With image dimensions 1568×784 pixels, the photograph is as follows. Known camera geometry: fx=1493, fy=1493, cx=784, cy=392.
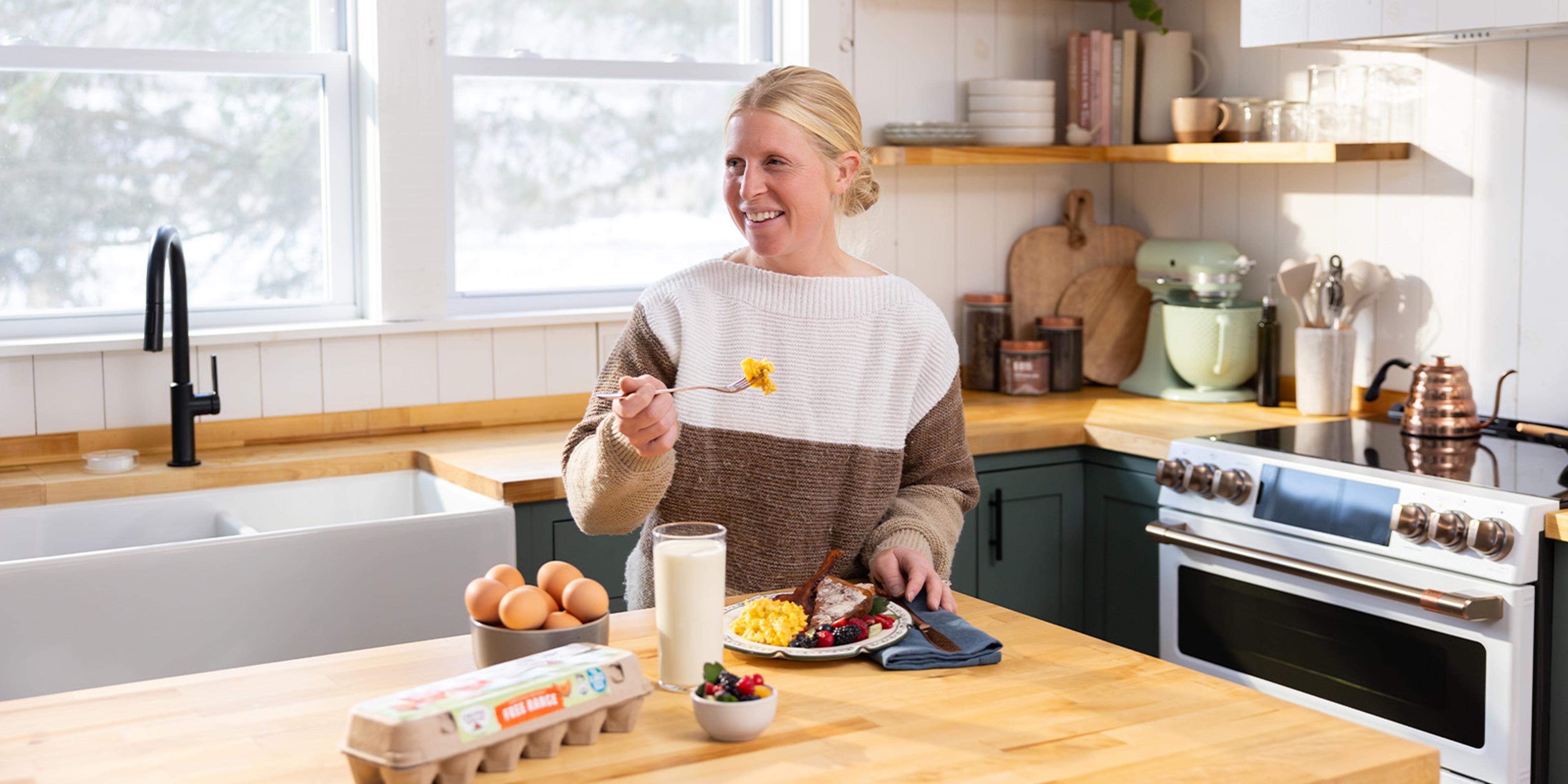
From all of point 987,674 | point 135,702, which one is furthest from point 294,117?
point 987,674

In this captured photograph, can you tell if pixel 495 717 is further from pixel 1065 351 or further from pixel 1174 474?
pixel 1065 351

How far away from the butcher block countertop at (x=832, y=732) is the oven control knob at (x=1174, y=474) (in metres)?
1.37

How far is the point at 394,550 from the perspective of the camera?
8.08 ft

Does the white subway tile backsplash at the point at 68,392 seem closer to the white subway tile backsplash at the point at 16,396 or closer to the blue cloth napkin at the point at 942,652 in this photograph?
the white subway tile backsplash at the point at 16,396

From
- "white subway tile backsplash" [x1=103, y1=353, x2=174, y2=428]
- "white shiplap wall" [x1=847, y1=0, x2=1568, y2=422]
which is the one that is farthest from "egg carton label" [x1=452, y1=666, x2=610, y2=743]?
"white shiplap wall" [x1=847, y1=0, x2=1568, y2=422]

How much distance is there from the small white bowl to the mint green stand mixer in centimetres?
238

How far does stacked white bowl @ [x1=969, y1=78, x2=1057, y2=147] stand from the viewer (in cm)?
357

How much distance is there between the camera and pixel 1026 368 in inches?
141

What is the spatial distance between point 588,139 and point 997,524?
1.22 metres

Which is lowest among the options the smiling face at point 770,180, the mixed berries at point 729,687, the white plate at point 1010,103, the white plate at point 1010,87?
the mixed berries at point 729,687

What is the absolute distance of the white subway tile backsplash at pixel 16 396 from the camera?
2697 millimetres

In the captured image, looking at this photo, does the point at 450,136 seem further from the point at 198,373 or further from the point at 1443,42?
the point at 1443,42

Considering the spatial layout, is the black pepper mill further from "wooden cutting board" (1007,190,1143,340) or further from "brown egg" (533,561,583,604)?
"brown egg" (533,561,583,604)

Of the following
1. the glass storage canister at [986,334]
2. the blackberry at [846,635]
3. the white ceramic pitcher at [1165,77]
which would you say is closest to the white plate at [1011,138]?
the white ceramic pitcher at [1165,77]
